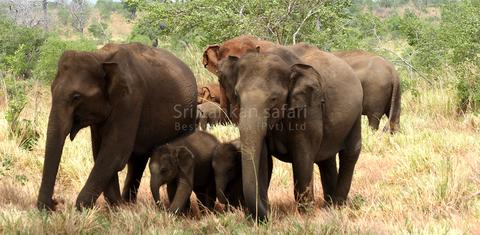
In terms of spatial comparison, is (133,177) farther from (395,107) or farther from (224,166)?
(395,107)

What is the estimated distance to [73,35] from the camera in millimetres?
67312

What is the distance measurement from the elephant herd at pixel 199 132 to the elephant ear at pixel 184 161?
0.03 ft

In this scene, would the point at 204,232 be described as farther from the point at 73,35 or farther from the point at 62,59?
the point at 73,35

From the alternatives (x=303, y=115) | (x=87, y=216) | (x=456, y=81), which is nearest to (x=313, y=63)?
(x=303, y=115)

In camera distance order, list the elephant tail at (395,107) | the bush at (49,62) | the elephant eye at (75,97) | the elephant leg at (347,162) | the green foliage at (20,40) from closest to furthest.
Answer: the elephant eye at (75,97)
the elephant leg at (347,162)
the elephant tail at (395,107)
the bush at (49,62)
the green foliage at (20,40)

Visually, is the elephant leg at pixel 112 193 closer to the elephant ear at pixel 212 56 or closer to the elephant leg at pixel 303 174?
the elephant leg at pixel 303 174

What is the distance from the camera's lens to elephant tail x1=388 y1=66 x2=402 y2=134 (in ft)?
37.1

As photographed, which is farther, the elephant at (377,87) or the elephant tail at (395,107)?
the elephant at (377,87)

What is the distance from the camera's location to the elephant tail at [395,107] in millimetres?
11312

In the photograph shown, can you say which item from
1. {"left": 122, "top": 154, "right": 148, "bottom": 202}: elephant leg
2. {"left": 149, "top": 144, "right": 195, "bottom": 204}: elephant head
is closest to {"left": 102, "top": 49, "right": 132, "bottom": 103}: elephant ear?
{"left": 149, "top": 144, "right": 195, "bottom": 204}: elephant head

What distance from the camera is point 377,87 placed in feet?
37.9

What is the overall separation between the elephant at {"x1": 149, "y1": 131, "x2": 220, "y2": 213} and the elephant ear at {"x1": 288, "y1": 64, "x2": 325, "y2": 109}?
1.30 m

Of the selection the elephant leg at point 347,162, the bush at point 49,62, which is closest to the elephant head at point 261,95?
the elephant leg at point 347,162

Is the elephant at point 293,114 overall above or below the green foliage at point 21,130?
above
